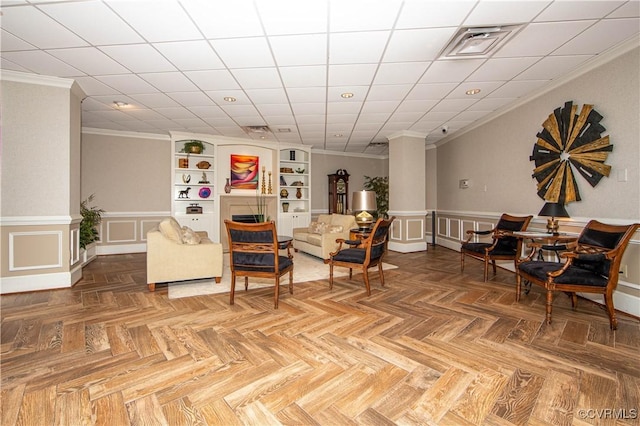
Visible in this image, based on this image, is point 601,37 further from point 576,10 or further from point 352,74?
point 352,74

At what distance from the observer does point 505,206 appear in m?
5.14

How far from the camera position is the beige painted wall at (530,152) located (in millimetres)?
3076

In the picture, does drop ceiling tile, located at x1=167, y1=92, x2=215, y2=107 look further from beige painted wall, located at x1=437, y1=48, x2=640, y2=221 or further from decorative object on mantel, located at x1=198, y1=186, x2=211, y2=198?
beige painted wall, located at x1=437, y1=48, x2=640, y2=221

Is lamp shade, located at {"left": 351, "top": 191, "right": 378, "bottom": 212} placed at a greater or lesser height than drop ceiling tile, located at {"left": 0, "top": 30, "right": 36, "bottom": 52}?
lesser

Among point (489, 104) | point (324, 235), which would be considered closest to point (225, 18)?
point (324, 235)

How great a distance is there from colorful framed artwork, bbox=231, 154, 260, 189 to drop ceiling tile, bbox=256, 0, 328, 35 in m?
5.18

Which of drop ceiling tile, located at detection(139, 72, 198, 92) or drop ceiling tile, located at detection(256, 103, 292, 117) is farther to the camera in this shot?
drop ceiling tile, located at detection(256, 103, 292, 117)

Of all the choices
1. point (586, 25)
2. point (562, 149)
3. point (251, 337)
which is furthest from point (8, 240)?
point (562, 149)

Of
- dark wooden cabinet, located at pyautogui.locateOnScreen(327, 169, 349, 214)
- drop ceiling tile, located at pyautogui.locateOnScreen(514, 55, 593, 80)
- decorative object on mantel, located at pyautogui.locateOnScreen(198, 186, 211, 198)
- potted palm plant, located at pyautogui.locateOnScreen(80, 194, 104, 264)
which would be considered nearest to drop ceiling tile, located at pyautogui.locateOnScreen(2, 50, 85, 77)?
potted palm plant, located at pyautogui.locateOnScreen(80, 194, 104, 264)

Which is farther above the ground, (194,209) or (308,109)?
(308,109)

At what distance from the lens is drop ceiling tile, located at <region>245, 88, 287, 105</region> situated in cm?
430

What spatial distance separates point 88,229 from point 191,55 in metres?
3.89

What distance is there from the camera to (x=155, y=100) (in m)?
4.71

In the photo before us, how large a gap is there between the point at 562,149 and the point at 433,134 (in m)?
3.22
